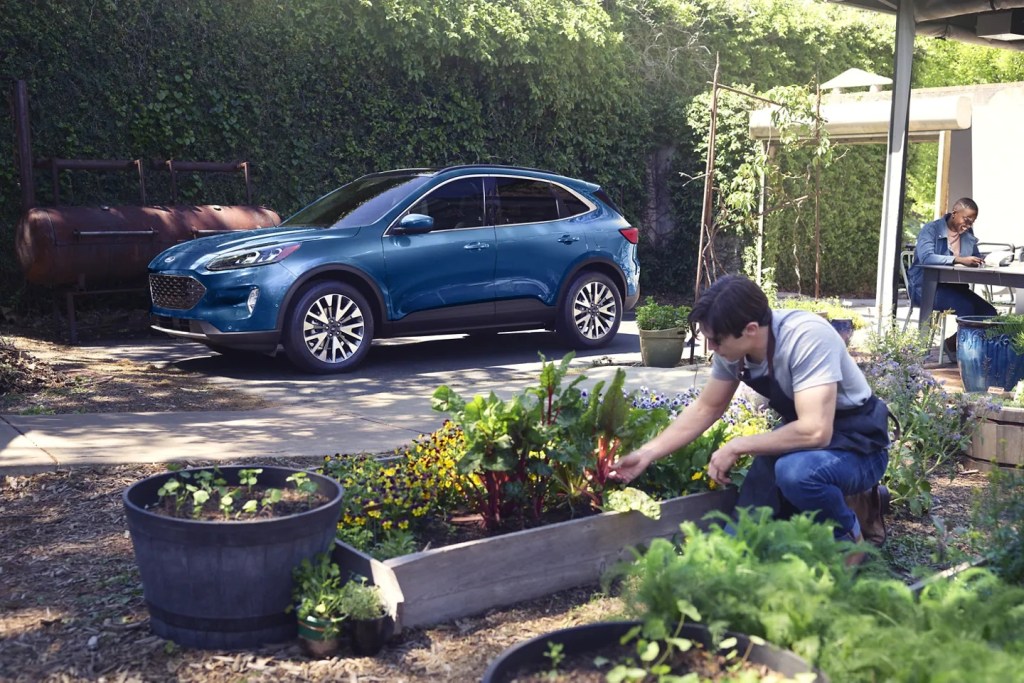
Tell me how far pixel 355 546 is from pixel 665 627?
5.60ft

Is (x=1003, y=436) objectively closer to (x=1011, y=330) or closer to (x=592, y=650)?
(x=1011, y=330)

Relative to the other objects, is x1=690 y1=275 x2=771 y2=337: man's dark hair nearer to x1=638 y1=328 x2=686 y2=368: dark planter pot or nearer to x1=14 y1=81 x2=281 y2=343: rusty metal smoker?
x1=638 y1=328 x2=686 y2=368: dark planter pot

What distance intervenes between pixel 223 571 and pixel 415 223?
6518 mm

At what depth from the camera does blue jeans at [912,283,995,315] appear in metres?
9.09

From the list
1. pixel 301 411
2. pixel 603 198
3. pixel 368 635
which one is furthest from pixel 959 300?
pixel 368 635

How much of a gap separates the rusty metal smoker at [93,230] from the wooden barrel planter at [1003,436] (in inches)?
314

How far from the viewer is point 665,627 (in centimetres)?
235

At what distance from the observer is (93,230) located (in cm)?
1029

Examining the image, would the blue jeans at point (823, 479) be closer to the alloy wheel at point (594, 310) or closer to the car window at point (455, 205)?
the car window at point (455, 205)

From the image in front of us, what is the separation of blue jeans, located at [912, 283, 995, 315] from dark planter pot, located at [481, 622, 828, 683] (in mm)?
7482

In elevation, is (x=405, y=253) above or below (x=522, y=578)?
above

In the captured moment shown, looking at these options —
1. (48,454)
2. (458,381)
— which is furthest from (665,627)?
(458,381)

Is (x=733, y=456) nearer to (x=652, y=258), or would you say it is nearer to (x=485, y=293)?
(x=485, y=293)

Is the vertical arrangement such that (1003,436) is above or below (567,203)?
below
